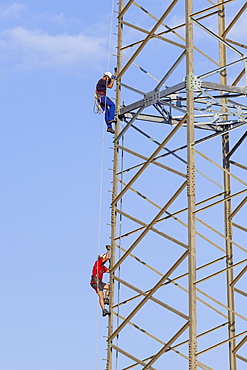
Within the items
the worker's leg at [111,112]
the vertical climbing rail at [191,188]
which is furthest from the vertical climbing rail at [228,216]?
the worker's leg at [111,112]

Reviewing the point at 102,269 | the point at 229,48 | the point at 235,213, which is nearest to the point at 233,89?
the point at 229,48

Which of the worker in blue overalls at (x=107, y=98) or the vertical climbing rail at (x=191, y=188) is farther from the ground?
the worker in blue overalls at (x=107, y=98)

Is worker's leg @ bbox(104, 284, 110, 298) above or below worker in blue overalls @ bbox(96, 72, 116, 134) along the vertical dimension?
below

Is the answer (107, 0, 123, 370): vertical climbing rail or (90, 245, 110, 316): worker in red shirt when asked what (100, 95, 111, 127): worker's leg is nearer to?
(107, 0, 123, 370): vertical climbing rail

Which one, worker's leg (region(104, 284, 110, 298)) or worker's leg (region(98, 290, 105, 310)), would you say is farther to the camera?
worker's leg (region(104, 284, 110, 298))

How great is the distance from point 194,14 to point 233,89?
7.34 feet

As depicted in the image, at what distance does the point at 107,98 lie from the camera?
29.7 metres

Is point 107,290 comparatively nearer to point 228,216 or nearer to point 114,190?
point 114,190

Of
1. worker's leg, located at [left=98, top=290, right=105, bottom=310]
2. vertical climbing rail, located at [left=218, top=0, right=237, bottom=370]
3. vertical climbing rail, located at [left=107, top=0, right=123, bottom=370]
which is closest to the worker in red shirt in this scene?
worker's leg, located at [left=98, top=290, right=105, bottom=310]

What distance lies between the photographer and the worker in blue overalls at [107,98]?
2944 cm

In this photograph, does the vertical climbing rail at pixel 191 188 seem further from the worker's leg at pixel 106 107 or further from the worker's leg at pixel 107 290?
the worker's leg at pixel 107 290

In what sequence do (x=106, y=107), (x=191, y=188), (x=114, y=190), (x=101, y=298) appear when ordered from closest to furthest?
(x=191, y=188), (x=101, y=298), (x=114, y=190), (x=106, y=107)

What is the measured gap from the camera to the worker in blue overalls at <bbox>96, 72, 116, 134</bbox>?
29.4 metres

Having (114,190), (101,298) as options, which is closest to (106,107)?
(114,190)
